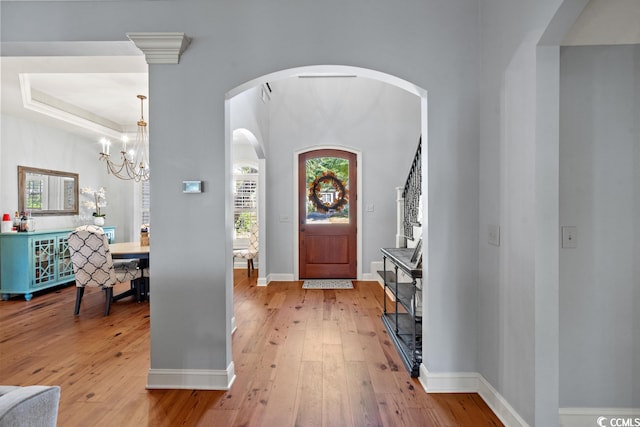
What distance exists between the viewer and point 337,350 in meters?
2.87

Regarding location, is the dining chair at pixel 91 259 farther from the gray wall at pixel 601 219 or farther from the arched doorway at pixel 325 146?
the gray wall at pixel 601 219

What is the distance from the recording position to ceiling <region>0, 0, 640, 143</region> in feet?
5.16

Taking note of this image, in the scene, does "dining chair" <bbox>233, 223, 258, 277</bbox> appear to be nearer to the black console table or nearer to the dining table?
the dining table

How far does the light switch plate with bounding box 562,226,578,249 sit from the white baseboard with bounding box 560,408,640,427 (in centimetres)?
93

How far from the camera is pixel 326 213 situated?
5.74 m

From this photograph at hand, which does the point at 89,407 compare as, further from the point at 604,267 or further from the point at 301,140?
the point at 301,140

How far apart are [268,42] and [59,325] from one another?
3.66 m

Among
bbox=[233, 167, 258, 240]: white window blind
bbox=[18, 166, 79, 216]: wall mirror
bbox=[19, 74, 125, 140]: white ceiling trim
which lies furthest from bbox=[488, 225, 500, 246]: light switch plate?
bbox=[18, 166, 79, 216]: wall mirror

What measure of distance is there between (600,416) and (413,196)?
2677 mm

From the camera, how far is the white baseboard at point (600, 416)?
181 centimetres

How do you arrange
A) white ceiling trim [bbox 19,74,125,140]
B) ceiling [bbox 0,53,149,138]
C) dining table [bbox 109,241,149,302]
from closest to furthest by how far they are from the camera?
ceiling [bbox 0,53,149,138], dining table [bbox 109,241,149,302], white ceiling trim [bbox 19,74,125,140]

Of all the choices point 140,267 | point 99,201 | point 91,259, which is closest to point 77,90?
point 99,201

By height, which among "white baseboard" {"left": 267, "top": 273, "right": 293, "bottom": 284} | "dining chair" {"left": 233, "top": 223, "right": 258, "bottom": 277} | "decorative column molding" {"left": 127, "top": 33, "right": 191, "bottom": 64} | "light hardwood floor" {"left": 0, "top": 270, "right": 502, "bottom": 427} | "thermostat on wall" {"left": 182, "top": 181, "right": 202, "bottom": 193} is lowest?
"light hardwood floor" {"left": 0, "top": 270, "right": 502, "bottom": 427}

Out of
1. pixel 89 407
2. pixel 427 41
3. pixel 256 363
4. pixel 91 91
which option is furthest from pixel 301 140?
pixel 89 407
